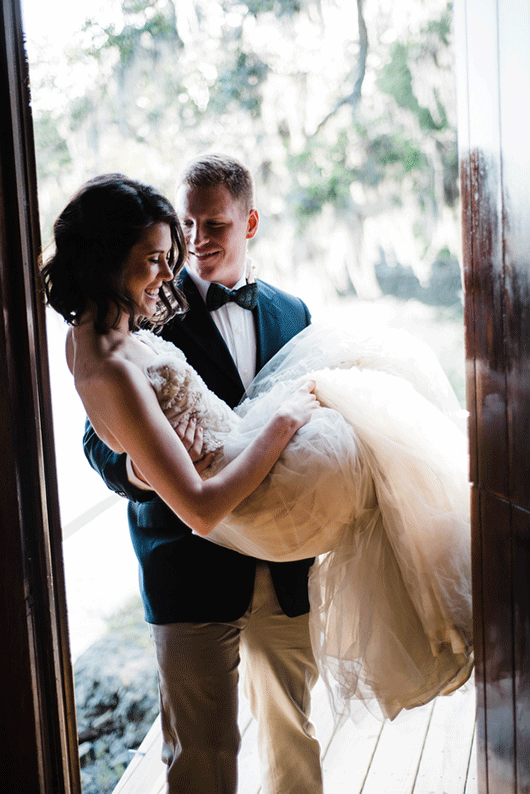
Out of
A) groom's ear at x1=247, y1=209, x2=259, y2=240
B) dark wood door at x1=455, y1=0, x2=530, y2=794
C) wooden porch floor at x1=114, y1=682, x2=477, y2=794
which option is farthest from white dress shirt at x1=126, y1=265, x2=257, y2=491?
wooden porch floor at x1=114, y1=682, x2=477, y2=794

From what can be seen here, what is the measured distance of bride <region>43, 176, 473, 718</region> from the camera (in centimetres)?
124

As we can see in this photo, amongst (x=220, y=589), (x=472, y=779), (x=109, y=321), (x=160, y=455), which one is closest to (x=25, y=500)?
(x=160, y=455)

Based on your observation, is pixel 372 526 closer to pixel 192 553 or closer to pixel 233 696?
pixel 192 553

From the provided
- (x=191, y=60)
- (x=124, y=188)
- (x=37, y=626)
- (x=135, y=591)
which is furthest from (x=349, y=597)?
(x=191, y=60)

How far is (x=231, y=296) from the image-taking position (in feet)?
5.47

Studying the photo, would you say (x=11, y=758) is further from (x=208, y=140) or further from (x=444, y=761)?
(x=208, y=140)

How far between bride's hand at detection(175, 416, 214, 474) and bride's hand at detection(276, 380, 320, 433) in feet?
0.58

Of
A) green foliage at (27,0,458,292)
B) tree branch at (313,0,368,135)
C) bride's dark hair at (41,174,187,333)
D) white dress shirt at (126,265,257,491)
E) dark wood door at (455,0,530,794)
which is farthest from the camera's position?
tree branch at (313,0,368,135)

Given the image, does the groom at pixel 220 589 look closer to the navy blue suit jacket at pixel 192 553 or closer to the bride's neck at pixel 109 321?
the navy blue suit jacket at pixel 192 553

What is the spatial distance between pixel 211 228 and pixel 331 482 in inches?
29.5

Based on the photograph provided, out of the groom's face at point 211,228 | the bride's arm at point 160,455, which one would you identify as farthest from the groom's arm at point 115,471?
the groom's face at point 211,228

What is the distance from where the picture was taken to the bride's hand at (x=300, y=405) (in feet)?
4.30

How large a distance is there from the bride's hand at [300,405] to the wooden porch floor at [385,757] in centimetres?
110

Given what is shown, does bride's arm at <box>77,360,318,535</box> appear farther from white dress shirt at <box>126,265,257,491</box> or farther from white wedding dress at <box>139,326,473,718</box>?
white dress shirt at <box>126,265,257,491</box>
